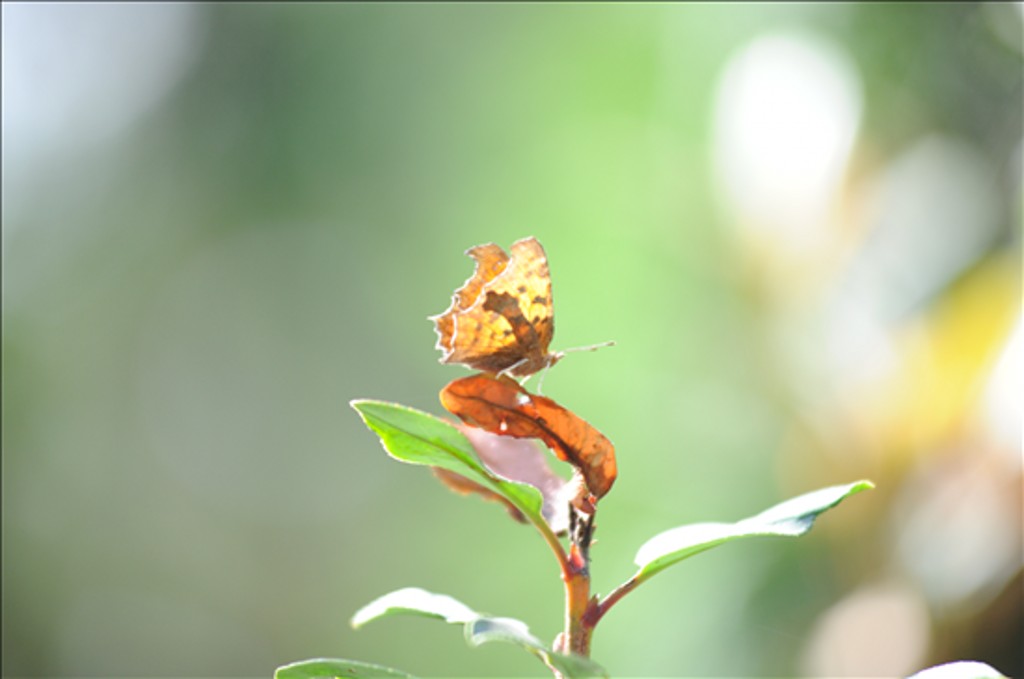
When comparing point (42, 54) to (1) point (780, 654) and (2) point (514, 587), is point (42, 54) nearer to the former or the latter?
(2) point (514, 587)

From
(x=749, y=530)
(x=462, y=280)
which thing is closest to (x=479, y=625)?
(x=749, y=530)

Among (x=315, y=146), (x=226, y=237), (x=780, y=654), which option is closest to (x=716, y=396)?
(x=780, y=654)

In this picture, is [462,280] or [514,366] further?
[462,280]

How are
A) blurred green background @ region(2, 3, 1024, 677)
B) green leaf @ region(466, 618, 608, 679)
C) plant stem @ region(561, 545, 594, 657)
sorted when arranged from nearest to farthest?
green leaf @ region(466, 618, 608, 679) → plant stem @ region(561, 545, 594, 657) → blurred green background @ region(2, 3, 1024, 677)

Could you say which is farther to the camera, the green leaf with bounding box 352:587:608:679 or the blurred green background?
the blurred green background

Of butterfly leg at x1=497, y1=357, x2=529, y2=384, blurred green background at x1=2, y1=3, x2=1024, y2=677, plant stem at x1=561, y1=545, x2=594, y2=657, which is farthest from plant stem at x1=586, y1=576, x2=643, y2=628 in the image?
blurred green background at x1=2, y1=3, x2=1024, y2=677

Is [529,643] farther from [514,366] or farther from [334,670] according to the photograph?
[514,366]

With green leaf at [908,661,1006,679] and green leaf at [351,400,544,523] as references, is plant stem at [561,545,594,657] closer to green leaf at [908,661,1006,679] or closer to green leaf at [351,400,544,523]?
green leaf at [351,400,544,523]
